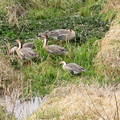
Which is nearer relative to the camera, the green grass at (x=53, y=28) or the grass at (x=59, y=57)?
the grass at (x=59, y=57)

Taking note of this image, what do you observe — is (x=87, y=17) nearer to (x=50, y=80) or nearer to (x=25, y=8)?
(x=25, y=8)

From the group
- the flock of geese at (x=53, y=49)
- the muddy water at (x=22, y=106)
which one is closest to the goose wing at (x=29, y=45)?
the flock of geese at (x=53, y=49)

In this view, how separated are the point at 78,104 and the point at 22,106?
3.68 feet

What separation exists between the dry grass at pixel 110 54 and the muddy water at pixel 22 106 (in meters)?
1.76

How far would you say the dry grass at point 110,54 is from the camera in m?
7.41

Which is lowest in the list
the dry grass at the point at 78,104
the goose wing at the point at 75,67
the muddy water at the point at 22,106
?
the muddy water at the point at 22,106

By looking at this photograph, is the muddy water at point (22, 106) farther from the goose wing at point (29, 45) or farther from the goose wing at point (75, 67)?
the goose wing at point (29, 45)

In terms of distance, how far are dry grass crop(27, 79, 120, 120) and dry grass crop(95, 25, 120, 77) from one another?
3.06 ft

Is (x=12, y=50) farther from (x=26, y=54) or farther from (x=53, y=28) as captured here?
(x=53, y=28)

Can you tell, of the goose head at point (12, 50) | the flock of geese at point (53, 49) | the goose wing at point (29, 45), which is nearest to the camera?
the flock of geese at point (53, 49)

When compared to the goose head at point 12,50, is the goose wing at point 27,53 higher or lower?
higher

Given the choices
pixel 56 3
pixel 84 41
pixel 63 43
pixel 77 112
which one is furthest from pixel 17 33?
pixel 77 112

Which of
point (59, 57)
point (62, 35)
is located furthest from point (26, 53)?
point (62, 35)

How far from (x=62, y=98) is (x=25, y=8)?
6831 mm
